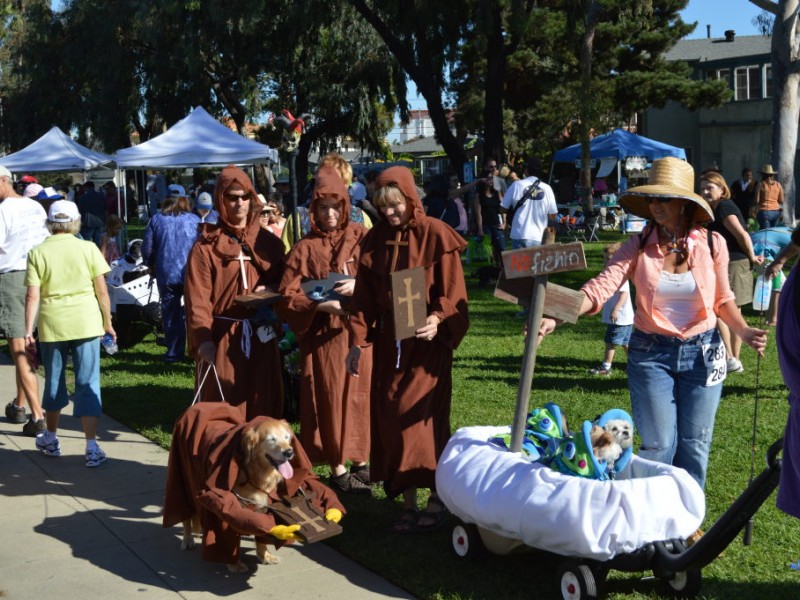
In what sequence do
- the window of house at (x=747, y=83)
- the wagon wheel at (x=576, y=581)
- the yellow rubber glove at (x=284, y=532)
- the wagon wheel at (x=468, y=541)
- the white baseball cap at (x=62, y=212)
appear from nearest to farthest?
the wagon wheel at (x=576, y=581)
the yellow rubber glove at (x=284, y=532)
the wagon wheel at (x=468, y=541)
the white baseball cap at (x=62, y=212)
the window of house at (x=747, y=83)

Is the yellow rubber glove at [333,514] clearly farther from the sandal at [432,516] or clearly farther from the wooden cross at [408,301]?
the wooden cross at [408,301]

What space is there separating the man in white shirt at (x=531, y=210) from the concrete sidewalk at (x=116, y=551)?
6845 millimetres

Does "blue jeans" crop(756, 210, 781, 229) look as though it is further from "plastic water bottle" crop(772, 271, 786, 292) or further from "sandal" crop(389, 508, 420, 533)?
"sandal" crop(389, 508, 420, 533)

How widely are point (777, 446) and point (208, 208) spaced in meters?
8.67

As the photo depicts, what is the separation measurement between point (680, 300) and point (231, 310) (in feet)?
9.10

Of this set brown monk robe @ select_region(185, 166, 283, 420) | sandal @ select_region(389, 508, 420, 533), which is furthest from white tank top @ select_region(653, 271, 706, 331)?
brown monk robe @ select_region(185, 166, 283, 420)

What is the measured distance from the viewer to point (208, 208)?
11.5 meters

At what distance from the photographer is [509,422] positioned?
8094 millimetres

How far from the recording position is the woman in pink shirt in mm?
4836

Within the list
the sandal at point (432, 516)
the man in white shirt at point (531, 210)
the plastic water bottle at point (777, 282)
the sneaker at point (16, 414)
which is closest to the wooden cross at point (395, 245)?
the sandal at point (432, 516)

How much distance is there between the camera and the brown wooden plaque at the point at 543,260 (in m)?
4.62

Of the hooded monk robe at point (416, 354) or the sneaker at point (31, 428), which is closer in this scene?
the hooded monk robe at point (416, 354)

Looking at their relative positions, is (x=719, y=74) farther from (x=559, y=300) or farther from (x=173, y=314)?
(x=559, y=300)

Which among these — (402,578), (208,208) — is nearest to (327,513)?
(402,578)
